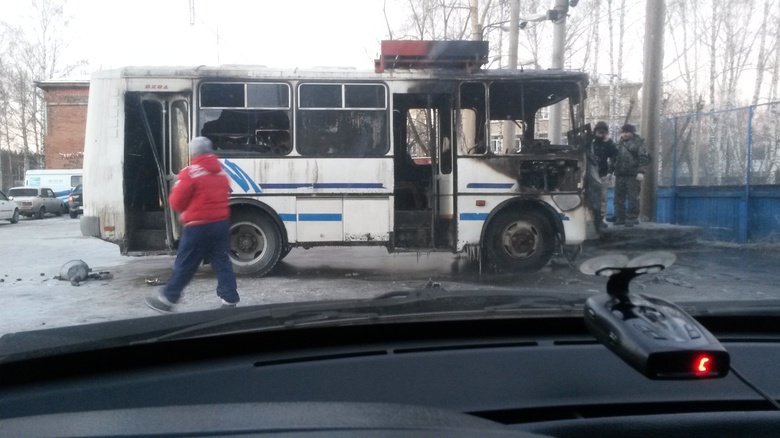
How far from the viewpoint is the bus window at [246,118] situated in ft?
32.6

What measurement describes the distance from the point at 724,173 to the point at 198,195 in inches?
448

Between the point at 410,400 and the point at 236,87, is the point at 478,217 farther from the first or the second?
the point at 410,400

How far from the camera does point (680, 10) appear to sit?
29672 mm

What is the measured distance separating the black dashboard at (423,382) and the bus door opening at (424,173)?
7522 mm

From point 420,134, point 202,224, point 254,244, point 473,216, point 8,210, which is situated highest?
point 420,134

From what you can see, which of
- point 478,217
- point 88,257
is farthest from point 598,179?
point 88,257

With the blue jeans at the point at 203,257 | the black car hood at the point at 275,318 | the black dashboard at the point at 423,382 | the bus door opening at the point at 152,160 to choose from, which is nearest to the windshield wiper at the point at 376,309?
the black car hood at the point at 275,318

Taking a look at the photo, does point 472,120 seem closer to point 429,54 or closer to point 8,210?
point 429,54

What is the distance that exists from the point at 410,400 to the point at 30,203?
1289 inches

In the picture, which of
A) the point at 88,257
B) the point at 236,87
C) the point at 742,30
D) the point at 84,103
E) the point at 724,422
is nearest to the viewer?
the point at 724,422

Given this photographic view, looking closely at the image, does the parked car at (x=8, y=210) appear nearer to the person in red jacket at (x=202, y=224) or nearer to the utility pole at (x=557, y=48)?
the utility pole at (x=557, y=48)

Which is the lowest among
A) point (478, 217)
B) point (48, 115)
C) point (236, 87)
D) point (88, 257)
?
point (88, 257)

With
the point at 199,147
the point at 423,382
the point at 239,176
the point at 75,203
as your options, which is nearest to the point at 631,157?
the point at 239,176

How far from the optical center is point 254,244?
1010 cm
